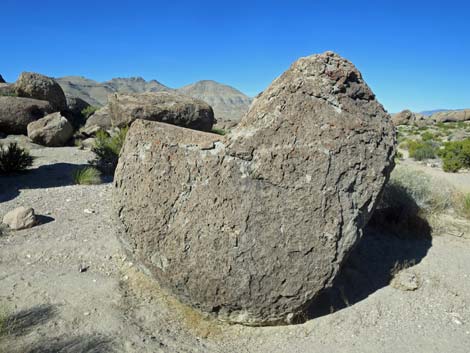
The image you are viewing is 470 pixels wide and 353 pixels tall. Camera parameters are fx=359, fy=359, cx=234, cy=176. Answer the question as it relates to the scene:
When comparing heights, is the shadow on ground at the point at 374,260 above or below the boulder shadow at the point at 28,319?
above

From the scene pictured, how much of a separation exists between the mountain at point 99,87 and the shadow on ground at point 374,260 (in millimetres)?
80640

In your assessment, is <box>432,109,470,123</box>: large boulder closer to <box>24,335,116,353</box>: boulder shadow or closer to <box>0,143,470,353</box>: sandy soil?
<box>0,143,470,353</box>: sandy soil

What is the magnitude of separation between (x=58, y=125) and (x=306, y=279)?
12044 millimetres

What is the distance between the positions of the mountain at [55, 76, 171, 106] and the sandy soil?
79817 mm

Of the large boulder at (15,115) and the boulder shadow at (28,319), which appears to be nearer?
the boulder shadow at (28,319)

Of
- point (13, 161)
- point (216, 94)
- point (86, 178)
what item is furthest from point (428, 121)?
point (216, 94)

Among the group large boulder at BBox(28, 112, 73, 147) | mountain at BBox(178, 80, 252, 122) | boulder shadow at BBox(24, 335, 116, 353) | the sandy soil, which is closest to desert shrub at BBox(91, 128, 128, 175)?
the sandy soil

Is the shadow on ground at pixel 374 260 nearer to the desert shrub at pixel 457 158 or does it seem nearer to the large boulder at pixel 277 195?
Result: the large boulder at pixel 277 195

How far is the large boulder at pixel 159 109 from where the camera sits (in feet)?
33.9

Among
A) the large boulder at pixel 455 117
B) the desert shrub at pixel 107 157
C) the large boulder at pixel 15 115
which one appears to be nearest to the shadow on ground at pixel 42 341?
the desert shrub at pixel 107 157

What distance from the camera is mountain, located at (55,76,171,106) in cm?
8750

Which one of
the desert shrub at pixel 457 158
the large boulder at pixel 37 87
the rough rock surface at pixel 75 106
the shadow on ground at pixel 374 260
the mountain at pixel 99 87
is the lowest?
the shadow on ground at pixel 374 260

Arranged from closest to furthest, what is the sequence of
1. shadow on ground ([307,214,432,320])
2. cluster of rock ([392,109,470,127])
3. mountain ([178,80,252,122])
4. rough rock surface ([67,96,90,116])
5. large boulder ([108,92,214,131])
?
shadow on ground ([307,214,432,320]) < large boulder ([108,92,214,131]) < rough rock surface ([67,96,90,116]) < cluster of rock ([392,109,470,127]) < mountain ([178,80,252,122])

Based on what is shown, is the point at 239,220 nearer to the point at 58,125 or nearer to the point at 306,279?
the point at 306,279
